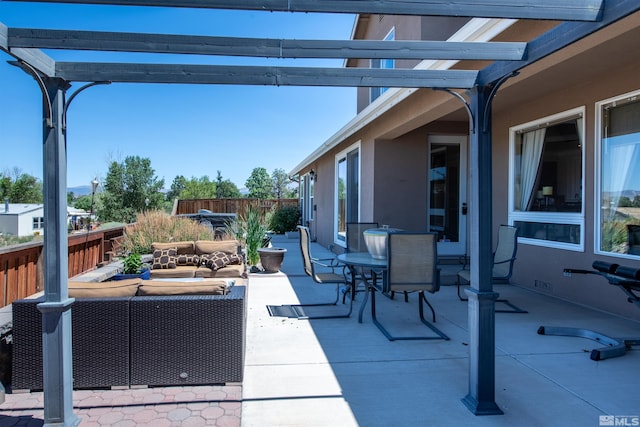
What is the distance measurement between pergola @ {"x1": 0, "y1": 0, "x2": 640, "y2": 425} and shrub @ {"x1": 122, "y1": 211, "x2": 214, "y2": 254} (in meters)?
4.56

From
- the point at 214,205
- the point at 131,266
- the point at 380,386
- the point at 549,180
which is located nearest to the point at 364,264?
the point at 380,386

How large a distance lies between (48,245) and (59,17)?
7.37ft

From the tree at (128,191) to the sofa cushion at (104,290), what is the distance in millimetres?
19750

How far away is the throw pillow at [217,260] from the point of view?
606cm

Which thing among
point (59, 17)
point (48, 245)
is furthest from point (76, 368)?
point (59, 17)

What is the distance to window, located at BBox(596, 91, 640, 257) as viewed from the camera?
4523 mm

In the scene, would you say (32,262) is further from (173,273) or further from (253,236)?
(253,236)

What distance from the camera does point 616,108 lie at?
479 centimetres

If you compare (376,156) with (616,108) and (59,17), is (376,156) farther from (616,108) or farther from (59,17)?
(59,17)

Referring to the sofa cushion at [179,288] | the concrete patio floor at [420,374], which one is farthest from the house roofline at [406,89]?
the sofa cushion at [179,288]

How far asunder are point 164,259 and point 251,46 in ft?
14.6

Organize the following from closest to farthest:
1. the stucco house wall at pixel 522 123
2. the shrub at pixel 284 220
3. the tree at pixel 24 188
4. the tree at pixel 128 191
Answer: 1. the stucco house wall at pixel 522 123
2. the shrub at pixel 284 220
3. the tree at pixel 24 188
4. the tree at pixel 128 191

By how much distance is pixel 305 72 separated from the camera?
2.62 m

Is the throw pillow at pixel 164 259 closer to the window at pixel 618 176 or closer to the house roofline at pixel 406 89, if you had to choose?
the house roofline at pixel 406 89
